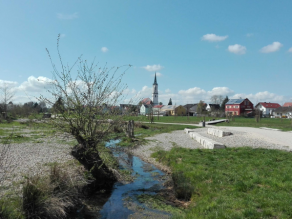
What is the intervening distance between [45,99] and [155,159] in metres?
7.01

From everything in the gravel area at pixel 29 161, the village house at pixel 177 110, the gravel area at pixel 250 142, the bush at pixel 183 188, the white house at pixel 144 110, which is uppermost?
the village house at pixel 177 110

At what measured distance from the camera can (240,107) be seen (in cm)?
8519

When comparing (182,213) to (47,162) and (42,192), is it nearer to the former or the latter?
→ (42,192)

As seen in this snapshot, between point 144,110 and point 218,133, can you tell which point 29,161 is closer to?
point 218,133

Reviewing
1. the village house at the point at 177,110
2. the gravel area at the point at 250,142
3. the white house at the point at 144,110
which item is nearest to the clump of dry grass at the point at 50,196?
the white house at the point at 144,110

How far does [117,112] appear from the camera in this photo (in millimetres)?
7883

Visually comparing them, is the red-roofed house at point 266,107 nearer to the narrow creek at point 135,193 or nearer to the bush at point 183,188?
the narrow creek at point 135,193

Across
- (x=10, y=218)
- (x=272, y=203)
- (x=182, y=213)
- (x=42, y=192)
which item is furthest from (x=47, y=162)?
(x=272, y=203)

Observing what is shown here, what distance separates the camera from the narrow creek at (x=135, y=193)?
6.25m

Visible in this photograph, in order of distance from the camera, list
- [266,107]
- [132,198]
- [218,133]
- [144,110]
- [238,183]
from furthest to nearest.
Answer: [266,107], [144,110], [218,133], [132,198], [238,183]

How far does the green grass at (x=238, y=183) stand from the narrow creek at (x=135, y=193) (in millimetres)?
841

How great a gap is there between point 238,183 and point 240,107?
84.2 m

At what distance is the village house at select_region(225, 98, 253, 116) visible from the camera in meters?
85.5

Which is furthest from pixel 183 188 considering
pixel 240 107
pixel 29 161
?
pixel 240 107
